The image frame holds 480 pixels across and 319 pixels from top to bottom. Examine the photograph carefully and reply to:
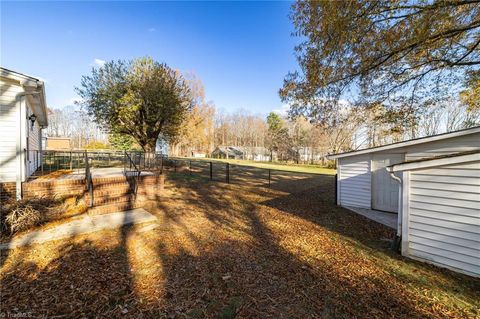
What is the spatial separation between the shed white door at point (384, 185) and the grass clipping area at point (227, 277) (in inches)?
95.2

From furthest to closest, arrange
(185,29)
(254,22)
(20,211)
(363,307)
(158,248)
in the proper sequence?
(185,29), (254,22), (20,211), (158,248), (363,307)

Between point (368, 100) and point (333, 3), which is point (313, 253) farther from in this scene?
point (368, 100)

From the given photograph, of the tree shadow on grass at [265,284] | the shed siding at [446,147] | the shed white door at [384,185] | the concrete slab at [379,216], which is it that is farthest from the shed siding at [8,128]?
the shed siding at [446,147]

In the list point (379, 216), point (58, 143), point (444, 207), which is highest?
point (58, 143)

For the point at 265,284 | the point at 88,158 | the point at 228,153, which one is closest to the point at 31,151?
the point at 88,158

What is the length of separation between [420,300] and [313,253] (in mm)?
1649

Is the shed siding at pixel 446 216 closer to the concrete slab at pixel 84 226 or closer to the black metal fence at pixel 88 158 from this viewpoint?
the concrete slab at pixel 84 226

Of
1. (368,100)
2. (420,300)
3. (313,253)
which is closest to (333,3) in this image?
(368,100)

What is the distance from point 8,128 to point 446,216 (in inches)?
410

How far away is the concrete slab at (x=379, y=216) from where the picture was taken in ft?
20.1

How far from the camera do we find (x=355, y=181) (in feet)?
26.1

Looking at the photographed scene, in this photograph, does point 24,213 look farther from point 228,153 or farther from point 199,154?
point 199,154

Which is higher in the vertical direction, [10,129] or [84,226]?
[10,129]

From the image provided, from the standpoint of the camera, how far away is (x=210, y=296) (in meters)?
2.74
